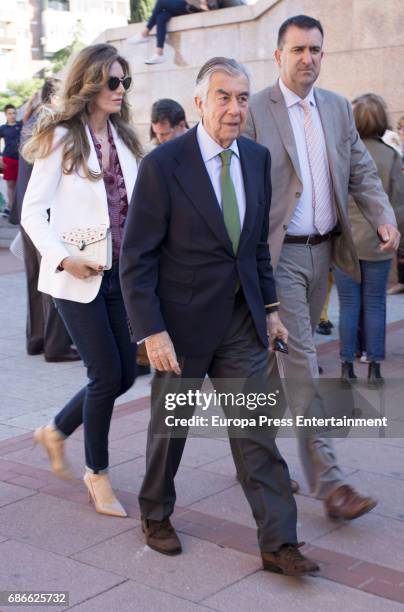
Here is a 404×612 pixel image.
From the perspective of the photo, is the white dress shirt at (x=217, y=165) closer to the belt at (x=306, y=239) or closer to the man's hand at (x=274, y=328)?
the man's hand at (x=274, y=328)

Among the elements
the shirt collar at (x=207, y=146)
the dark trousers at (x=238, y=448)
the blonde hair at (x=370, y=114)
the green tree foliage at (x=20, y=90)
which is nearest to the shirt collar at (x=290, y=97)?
the shirt collar at (x=207, y=146)

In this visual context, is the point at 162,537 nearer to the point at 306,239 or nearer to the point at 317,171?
the point at 306,239

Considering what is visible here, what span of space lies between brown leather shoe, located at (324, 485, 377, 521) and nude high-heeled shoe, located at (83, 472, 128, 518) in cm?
92

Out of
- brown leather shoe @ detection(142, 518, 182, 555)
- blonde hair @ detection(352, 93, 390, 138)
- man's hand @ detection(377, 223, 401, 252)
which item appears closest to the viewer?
brown leather shoe @ detection(142, 518, 182, 555)

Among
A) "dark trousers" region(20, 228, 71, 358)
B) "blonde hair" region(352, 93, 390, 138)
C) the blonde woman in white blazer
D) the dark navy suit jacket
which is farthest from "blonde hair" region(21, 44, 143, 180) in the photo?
"dark trousers" region(20, 228, 71, 358)

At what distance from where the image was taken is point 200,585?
3.63m

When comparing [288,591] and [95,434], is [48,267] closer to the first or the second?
[95,434]

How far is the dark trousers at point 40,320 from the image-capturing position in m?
7.57

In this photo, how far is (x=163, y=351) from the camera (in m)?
3.68

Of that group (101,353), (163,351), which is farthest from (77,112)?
(163,351)

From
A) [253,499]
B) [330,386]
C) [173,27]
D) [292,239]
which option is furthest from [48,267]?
[173,27]

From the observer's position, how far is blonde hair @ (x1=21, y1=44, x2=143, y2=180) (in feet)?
14.1

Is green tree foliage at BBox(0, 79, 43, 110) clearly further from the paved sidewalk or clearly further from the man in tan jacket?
the man in tan jacket

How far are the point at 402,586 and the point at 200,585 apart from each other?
0.74 m
